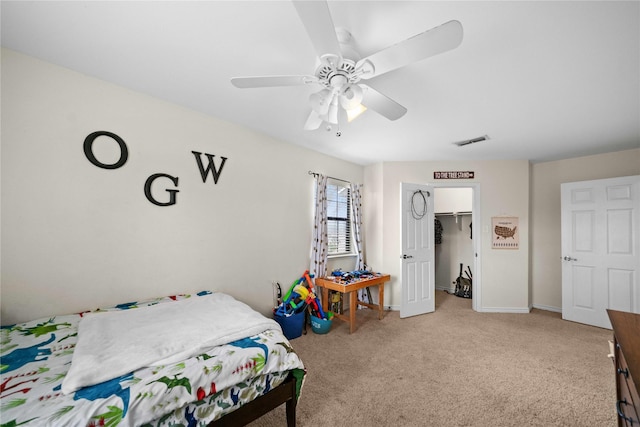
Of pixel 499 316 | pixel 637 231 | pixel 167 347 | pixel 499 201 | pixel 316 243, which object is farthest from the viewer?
pixel 499 201

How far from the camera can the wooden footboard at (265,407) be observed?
134cm

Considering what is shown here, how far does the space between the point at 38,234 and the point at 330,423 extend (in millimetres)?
2325

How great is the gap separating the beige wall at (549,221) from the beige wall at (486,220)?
0.38 meters

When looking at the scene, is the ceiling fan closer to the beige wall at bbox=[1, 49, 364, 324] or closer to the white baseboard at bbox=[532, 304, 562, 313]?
the beige wall at bbox=[1, 49, 364, 324]

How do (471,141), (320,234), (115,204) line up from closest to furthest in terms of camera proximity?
(115,204)
(471,141)
(320,234)

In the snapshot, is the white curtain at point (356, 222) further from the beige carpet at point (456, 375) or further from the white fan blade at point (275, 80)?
the white fan blade at point (275, 80)

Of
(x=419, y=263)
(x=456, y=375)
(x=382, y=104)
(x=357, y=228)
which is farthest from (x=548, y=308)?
(x=382, y=104)

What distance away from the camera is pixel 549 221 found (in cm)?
401

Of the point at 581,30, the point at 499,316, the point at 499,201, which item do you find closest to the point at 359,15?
the point at 581,30

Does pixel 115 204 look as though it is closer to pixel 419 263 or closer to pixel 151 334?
pixel 151 334

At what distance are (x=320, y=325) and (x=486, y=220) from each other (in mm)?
3081

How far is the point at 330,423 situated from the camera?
66.3 inches

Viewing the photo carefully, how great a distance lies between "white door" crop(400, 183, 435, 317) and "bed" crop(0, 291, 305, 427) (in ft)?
8.40

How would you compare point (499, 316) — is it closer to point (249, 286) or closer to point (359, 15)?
point (249, 286)
